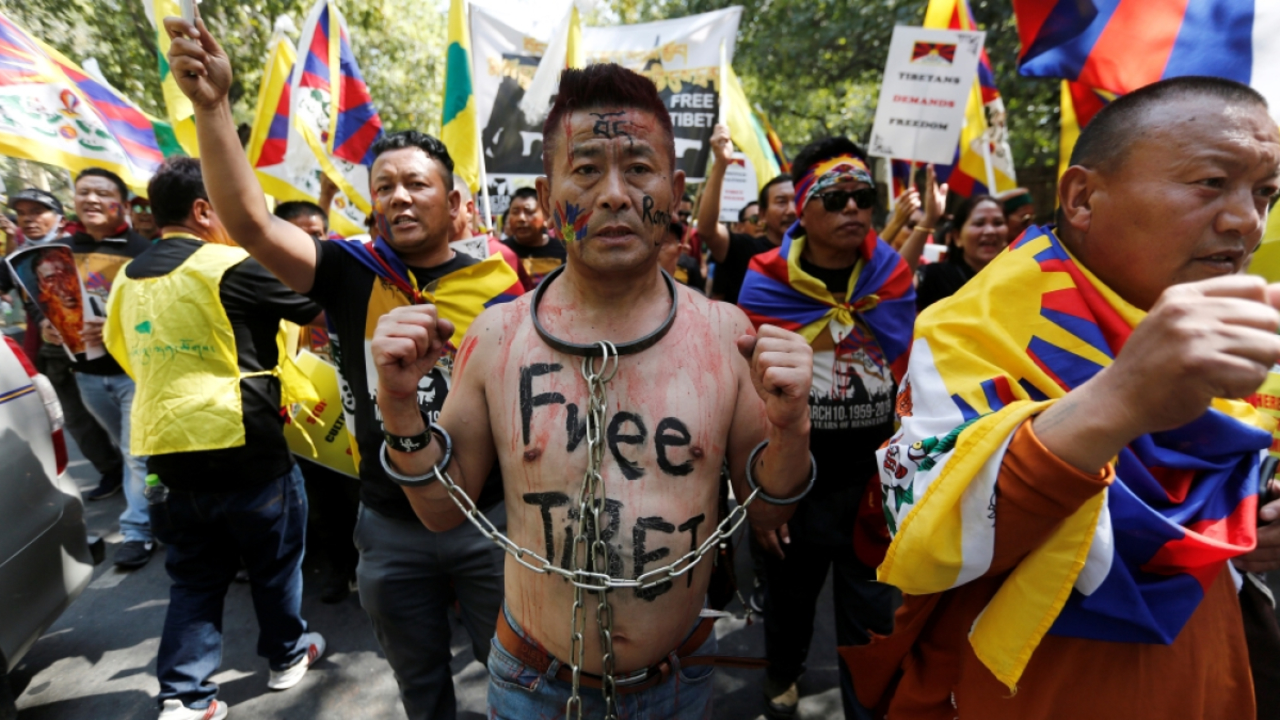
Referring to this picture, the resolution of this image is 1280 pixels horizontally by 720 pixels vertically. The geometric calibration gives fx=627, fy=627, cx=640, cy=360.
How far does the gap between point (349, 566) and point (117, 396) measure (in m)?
2.34

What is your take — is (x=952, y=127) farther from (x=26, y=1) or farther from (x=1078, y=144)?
(x=26, y=1)

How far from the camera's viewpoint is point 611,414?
1550 millimetres

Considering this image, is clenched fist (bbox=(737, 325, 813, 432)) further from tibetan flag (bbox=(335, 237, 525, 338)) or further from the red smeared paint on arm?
tibetan flag (bbox=(335, 237, 525, 338))

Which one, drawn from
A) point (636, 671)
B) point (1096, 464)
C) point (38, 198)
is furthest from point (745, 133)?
point (38, 198)

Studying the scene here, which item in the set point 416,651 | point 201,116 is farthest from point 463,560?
point 201,116

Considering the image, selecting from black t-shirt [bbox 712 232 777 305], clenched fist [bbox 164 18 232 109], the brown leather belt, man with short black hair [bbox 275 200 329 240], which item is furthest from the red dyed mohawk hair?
man with short black hair [bbox 275 200 329 240]

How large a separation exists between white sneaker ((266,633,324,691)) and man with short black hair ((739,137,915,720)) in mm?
2489

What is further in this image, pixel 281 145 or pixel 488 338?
pixel 281 145

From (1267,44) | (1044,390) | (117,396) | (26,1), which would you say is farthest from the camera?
(26,1)

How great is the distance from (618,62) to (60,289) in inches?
175

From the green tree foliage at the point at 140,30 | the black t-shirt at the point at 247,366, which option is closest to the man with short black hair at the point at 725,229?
the black t-shirt at the point at 247,366

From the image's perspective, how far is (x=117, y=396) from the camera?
474cm

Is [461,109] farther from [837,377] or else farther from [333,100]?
[837,377]

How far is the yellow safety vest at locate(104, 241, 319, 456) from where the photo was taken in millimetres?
2857
